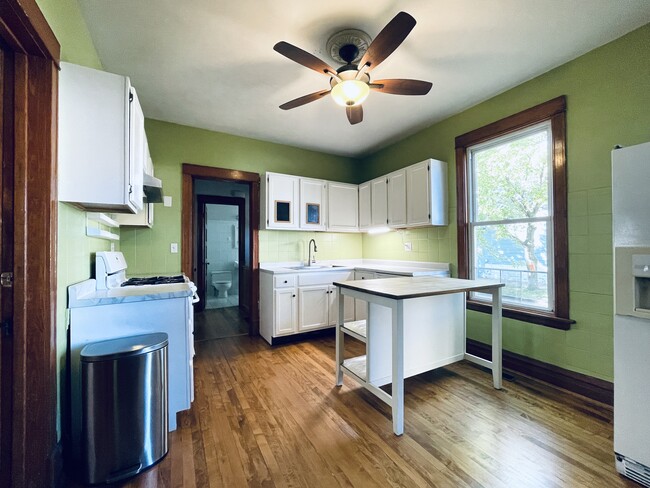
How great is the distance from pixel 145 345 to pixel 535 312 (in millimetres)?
2991

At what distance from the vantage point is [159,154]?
3.29 metres

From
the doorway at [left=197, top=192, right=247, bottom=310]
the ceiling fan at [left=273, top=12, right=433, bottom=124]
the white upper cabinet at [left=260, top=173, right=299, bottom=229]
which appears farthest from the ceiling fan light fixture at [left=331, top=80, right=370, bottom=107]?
the doorway at [left=197, top=192, right=247, bottom=310]

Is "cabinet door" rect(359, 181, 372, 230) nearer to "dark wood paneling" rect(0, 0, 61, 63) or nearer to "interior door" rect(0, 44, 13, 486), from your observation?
"dark wood paneling" rect(0, 0, 61, 63)

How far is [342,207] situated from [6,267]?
347 centimetres

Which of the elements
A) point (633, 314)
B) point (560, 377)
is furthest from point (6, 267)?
point (560, 377)

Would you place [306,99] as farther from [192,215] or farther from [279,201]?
[192,215]

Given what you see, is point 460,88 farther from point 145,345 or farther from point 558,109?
point 145,345

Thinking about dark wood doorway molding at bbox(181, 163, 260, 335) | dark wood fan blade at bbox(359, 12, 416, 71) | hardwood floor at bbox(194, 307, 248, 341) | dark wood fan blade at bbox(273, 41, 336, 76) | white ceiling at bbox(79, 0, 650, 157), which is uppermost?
white ceiling at bbox(79, 0, 650, 157)

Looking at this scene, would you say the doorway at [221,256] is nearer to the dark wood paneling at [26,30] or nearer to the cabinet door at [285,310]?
the cabinet door at [285,310]

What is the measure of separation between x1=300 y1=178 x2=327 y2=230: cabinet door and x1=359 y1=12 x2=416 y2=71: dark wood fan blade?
2198mm

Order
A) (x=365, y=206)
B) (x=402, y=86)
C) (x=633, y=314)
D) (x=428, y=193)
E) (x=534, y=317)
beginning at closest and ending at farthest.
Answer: (x=633, y=314), (x=402, y=86), (x=534, y=317), (x=428, y=193), (x=365, y=206)

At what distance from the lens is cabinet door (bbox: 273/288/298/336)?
132 inches

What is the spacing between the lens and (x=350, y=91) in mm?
1953

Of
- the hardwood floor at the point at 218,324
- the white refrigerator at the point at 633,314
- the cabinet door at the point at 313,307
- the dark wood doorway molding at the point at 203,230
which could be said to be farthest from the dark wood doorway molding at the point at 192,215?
the white refrigerator at the point at 633,314
